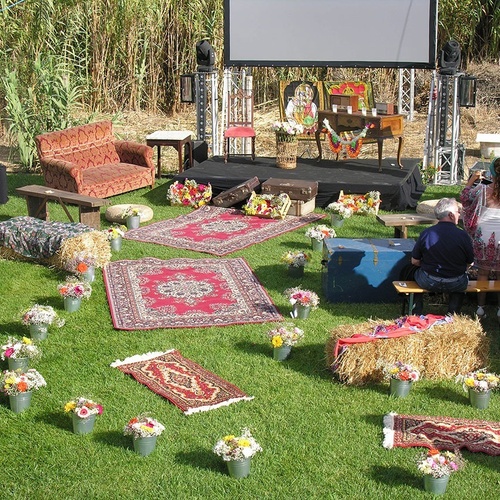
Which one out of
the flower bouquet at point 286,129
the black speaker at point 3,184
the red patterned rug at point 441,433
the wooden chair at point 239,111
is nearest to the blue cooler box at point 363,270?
the red patterned rug at point 441,433

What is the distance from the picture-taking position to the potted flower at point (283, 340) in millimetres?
7504

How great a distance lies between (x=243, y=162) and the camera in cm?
1427

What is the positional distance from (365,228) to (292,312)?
11.2 ft

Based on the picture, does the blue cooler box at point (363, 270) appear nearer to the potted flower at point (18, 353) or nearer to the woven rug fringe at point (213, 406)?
the woven rug fringe at point (213, 406)

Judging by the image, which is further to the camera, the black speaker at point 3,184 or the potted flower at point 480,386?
the black speaker at point 3,184

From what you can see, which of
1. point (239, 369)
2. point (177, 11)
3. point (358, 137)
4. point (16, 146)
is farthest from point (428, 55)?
point (239, 369)

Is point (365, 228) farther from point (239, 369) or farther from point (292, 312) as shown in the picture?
point (239, 369)

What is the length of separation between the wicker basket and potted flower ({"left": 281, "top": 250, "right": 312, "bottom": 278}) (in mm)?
4106

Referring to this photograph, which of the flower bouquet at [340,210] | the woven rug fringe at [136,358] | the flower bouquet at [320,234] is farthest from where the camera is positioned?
the flower bouquet at [340,210]

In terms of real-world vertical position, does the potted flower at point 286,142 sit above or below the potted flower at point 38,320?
above

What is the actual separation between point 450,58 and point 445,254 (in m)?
6.60

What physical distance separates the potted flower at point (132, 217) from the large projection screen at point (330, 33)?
424cm

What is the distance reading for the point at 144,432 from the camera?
5.95 meters

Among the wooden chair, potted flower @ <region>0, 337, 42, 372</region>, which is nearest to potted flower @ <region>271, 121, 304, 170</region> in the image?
the wooden chair
